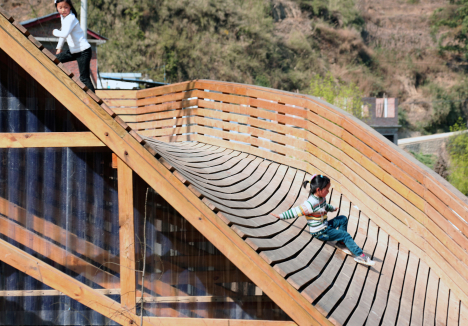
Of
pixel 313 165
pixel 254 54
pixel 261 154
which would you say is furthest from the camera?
pixel 254 54

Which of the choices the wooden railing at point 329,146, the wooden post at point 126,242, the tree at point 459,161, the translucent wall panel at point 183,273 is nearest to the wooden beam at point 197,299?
the translucent wall panel at point 183,273

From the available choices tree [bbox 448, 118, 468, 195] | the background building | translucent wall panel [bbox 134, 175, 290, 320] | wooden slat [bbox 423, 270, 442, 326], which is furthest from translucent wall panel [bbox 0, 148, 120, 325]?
the background building

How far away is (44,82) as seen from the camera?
452cm

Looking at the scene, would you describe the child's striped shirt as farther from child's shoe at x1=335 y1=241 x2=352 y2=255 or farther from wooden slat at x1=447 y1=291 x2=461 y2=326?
wooden slat at x1=447 y1=291 x2=461 y2=326

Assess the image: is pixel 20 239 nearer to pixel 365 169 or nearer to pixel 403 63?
pixel 365 169

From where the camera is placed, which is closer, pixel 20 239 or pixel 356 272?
pixel 20 239

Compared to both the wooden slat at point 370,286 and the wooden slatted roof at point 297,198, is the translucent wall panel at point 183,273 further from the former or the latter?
the wooden slat at point 370,286

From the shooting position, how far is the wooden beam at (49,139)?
4734mm

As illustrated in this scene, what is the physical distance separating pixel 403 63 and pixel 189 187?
6045 centimetres

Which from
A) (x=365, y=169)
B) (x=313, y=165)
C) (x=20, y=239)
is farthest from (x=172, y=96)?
(x=20, y=239)

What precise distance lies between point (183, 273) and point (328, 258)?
170cm

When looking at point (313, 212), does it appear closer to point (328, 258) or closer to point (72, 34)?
point (328, 258)

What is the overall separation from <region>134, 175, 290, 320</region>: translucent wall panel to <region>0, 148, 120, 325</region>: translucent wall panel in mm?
361

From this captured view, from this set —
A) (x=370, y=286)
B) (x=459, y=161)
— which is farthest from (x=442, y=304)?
(x=459, y=161)
